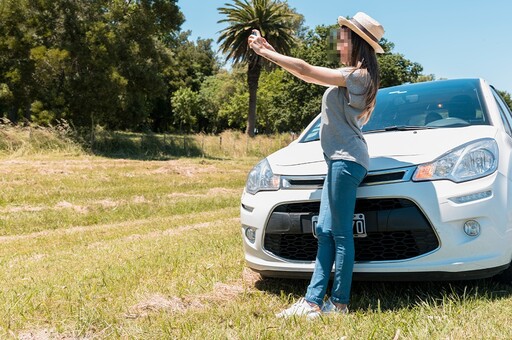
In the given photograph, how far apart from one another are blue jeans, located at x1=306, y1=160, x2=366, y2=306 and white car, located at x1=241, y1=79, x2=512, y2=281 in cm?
13

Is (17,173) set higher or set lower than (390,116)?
lower

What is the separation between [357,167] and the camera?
9.92 ft

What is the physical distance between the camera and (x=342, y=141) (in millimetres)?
3053

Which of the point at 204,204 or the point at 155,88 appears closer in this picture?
the point at 204,204

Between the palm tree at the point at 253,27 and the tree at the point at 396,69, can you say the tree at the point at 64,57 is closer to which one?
the palm tree at the point at 253,27

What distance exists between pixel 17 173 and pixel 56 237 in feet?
24.0

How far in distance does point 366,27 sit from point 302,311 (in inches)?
72.5

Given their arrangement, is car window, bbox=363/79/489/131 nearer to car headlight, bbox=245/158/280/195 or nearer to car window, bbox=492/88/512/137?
car window, bbox=492/88/512/137

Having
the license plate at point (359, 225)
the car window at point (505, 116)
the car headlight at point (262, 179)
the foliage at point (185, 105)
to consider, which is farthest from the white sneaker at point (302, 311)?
the foliage at point (185, 105)

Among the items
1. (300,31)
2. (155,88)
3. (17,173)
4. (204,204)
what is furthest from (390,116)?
(300,31)

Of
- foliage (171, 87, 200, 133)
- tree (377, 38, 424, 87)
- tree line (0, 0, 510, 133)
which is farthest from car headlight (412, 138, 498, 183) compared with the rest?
foliage (171, 87, 200, 133)

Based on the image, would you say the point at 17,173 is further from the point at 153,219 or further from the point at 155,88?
the point at 155,88

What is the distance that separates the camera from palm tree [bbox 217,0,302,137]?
121ft

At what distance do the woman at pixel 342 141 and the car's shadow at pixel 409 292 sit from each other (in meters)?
0.35
